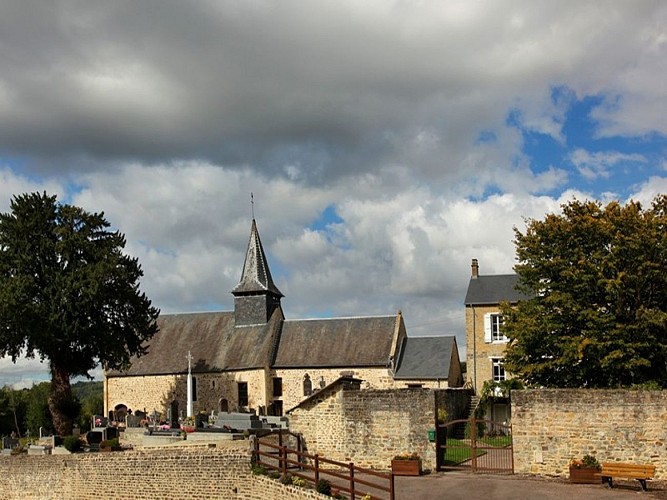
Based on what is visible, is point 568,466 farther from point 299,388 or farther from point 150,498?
point 299,388

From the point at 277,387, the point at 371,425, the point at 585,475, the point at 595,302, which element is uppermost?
the point at 595,302

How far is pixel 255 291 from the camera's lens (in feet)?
158

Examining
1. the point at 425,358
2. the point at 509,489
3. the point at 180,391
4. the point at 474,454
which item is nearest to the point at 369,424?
the point at 474,454

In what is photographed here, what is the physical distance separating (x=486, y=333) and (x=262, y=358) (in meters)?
13.7

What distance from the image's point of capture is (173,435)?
89.4ft

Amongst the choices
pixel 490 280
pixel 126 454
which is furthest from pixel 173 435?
pixel 490 280

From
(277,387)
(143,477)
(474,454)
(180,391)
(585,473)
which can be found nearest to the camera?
(585,473)

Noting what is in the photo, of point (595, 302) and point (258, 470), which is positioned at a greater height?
point (595, 302)

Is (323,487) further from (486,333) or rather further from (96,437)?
(486,333)

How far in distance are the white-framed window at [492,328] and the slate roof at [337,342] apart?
6.10 m

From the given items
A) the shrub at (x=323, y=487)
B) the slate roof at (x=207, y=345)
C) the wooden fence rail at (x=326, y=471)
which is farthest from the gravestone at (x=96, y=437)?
the slate roof at (x=207, y=345)

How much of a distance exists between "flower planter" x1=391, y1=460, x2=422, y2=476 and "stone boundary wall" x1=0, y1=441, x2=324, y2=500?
3987 mm

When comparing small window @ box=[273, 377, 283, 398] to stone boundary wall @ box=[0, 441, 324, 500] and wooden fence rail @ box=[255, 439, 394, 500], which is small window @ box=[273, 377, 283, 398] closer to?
stone boundary wall @ box=[0, 441, 324, 500]

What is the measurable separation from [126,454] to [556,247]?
17.2m
